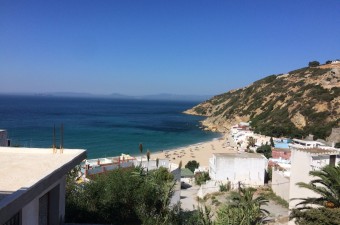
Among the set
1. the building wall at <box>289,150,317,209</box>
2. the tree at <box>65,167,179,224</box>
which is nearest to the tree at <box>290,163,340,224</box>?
the building wall at <box>289,150,317,209</box>

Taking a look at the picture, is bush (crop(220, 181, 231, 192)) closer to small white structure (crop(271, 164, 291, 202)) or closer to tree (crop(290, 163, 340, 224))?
small white structure (crop(271, 164, 291, 202))

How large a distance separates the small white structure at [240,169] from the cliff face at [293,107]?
29513 mm

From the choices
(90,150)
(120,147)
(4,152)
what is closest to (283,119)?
(120,147)

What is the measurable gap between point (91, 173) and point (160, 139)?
159 feet

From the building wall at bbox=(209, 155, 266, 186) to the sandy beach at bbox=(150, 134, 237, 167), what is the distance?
18.6 meters

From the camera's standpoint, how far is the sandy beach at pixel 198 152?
170 feet

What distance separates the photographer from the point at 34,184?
5.39 metres

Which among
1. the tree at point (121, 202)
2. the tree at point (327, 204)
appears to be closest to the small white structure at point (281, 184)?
the tree at point (327, 204)

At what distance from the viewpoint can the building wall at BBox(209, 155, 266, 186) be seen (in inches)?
1152

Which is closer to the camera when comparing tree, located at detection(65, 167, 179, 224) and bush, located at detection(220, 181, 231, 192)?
tree, located at detection(65, 167, 179, 224)

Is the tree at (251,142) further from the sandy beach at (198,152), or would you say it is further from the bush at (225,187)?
the bush at (225,187)

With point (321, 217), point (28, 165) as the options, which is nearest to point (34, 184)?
point (28, 165)

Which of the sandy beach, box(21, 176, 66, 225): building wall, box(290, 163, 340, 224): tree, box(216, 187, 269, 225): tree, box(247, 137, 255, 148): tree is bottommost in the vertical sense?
the sandy beach

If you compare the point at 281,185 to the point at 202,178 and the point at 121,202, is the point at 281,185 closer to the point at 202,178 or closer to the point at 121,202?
the point at 202,178
